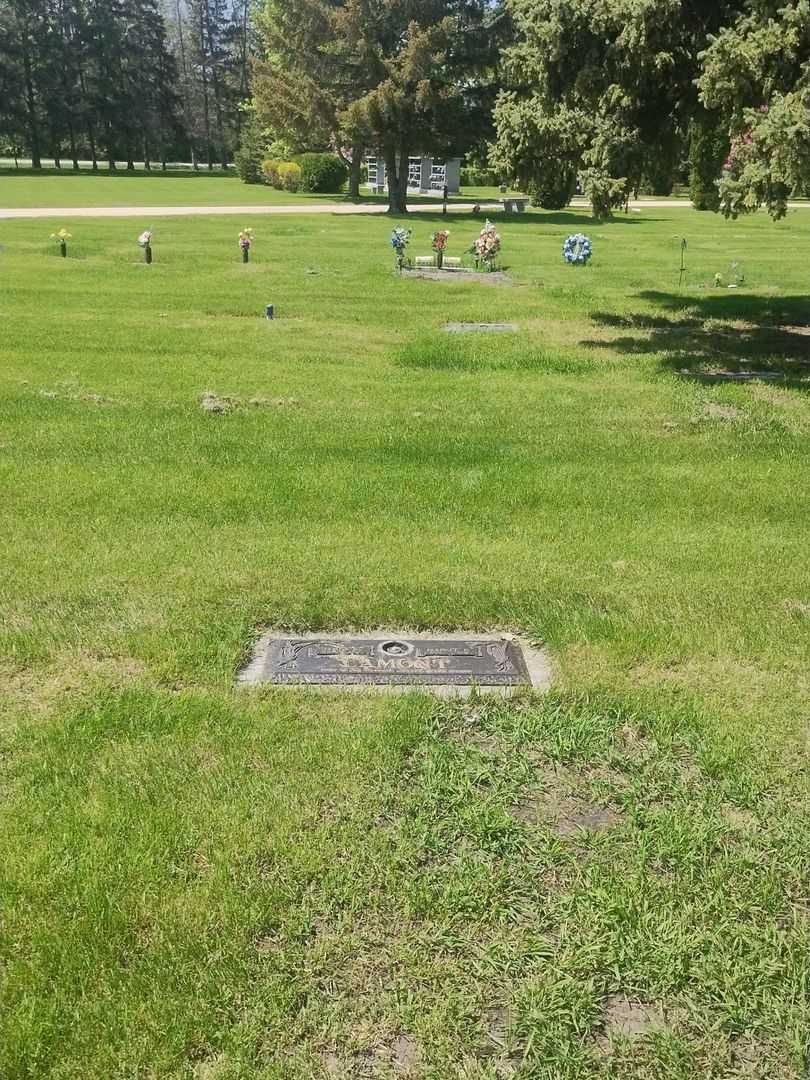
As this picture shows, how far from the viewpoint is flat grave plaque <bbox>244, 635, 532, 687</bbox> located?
408cm

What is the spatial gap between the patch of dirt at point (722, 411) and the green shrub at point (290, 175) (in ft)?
145

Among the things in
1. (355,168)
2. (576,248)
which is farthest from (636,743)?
(355,168)

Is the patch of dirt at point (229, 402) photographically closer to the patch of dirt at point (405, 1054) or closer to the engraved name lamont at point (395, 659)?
the engraved name lamont at point (395, 659)

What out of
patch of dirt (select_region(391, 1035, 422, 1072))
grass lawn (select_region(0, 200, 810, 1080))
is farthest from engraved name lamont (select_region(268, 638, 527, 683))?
patch of dirt (select_region(391, 1035, 422, 1072))

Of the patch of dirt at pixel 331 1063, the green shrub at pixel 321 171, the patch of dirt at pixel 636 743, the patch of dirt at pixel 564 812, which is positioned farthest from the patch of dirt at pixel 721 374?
the green shrub at pixel 321 171

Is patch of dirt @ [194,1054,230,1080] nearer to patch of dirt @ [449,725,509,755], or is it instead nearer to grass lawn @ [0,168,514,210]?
patch of dirt @ [449,725,509,755]

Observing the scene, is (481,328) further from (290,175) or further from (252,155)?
(252,155)

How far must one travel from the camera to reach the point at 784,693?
400 cm

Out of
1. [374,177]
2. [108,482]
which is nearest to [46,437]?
[108,482]

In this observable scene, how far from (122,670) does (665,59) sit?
32.1 feet

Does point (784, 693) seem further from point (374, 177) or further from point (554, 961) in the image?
point (374, 177)

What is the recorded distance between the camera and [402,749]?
359cm

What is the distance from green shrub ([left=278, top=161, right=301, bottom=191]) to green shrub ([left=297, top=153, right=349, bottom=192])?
1.09 feet

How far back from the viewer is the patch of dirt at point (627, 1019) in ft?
7.97
